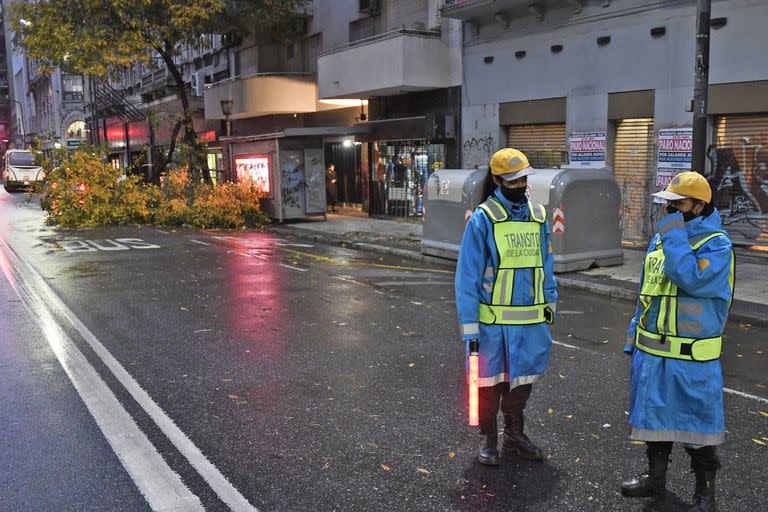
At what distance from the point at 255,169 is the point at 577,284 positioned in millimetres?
14001

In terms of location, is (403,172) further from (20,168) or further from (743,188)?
(20,168)

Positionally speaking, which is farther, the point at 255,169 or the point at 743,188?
the point at 255,169

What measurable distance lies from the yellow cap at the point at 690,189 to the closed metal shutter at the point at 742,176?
1086cm

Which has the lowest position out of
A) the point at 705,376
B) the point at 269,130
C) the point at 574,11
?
the point at 705,376

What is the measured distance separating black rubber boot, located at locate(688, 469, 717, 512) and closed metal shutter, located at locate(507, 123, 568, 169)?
13231mm

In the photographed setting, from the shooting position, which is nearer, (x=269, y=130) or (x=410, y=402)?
(x=410, y=402)

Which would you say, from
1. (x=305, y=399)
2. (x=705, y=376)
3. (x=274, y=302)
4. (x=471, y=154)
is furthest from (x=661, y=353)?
(x=471, y=154)

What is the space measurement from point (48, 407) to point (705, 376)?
469 cm

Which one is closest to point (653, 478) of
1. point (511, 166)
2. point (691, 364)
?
point (691, 364)

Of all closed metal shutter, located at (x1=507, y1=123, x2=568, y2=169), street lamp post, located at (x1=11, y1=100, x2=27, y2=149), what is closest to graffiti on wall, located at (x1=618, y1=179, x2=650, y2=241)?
closed metal shutter, located at (x1=507, y1=123, x2=568, y2=169)

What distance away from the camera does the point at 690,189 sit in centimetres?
341

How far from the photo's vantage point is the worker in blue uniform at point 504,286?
13.4 feet

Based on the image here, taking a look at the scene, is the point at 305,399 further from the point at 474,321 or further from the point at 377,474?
the point at 474,321

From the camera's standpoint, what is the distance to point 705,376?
11.4ft
